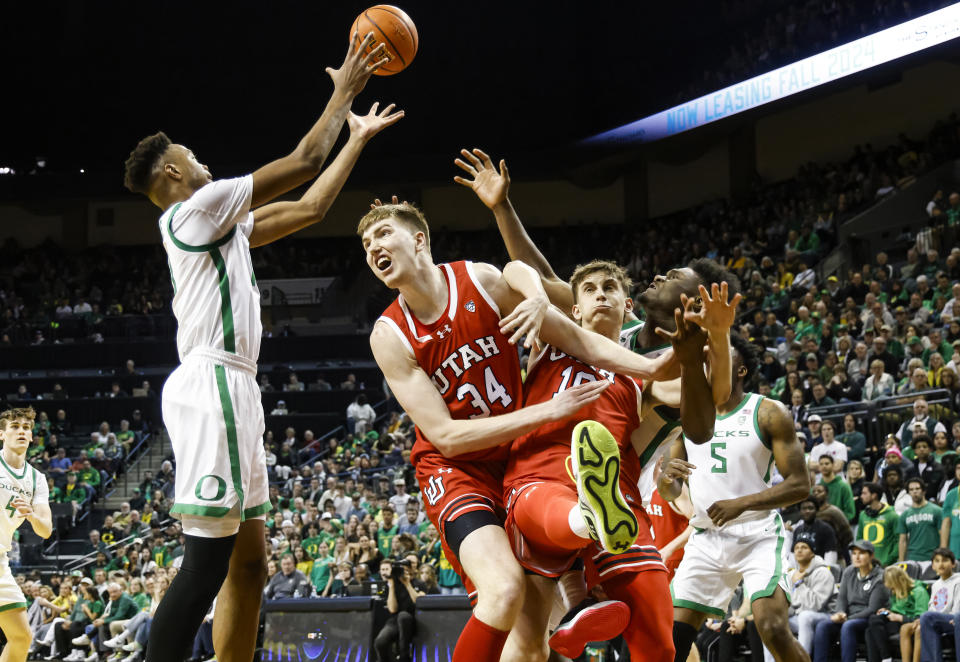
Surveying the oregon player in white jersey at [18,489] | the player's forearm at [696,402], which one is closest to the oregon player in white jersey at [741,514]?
the player's forearm at [696,402]

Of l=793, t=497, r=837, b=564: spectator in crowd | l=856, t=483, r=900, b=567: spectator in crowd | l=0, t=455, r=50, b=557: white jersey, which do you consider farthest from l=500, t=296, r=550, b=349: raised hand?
l=856, t=483, r=900, b=567: spectator in crowd

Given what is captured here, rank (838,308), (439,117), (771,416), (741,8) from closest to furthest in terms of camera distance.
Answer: (771,416) < (838,308) < (741,8) < (439,117)

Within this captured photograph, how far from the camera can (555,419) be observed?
13.0ft

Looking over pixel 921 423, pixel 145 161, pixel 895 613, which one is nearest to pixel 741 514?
pixel 145 161

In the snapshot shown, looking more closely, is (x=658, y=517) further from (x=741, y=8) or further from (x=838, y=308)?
(x=741, y=8)

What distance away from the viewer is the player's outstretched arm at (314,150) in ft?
13.8

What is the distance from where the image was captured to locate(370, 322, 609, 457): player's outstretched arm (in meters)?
3.99

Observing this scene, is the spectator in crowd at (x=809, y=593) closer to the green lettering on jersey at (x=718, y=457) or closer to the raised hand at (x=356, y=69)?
the green lettering on jersey at (x=718, y=457)

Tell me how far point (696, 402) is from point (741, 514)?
212 centimetres

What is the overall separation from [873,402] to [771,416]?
6.60m

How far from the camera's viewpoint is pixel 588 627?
12.6 feet

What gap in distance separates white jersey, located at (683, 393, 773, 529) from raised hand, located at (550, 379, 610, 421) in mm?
2523

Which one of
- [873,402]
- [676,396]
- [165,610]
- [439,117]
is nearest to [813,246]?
[873,402]

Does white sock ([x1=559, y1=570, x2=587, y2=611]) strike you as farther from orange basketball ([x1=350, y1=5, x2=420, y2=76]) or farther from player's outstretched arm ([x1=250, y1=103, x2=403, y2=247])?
orange basketball ([x1=350, y1=5, x2=420, y2=76])
